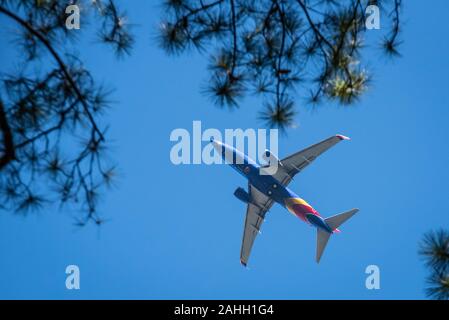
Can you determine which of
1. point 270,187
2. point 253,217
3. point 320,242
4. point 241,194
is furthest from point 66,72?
point 253,217

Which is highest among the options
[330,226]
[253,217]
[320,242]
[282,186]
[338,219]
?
[282,186]

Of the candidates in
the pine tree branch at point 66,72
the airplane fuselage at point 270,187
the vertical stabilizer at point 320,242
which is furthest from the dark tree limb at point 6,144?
the vertical stabilizer at point 320,242

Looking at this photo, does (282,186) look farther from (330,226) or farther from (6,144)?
(6,144)

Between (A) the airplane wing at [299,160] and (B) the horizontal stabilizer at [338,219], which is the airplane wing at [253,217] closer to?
(A) the airplane wing at [299,160]

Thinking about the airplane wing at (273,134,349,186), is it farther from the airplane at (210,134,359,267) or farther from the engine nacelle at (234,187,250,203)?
the engine nacelle at (234,187,250,203)

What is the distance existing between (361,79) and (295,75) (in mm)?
783

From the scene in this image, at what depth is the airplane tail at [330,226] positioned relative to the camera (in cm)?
1747

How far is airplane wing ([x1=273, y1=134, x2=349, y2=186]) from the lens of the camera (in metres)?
15.6

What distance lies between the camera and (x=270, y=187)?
56.1 feet

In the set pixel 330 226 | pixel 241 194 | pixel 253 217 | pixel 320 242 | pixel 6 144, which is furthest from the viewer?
pixel 253 217

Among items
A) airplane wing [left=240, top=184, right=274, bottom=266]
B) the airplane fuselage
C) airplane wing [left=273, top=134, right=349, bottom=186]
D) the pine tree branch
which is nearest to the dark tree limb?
the pine tree branch

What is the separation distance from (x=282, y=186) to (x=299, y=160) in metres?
1.12
